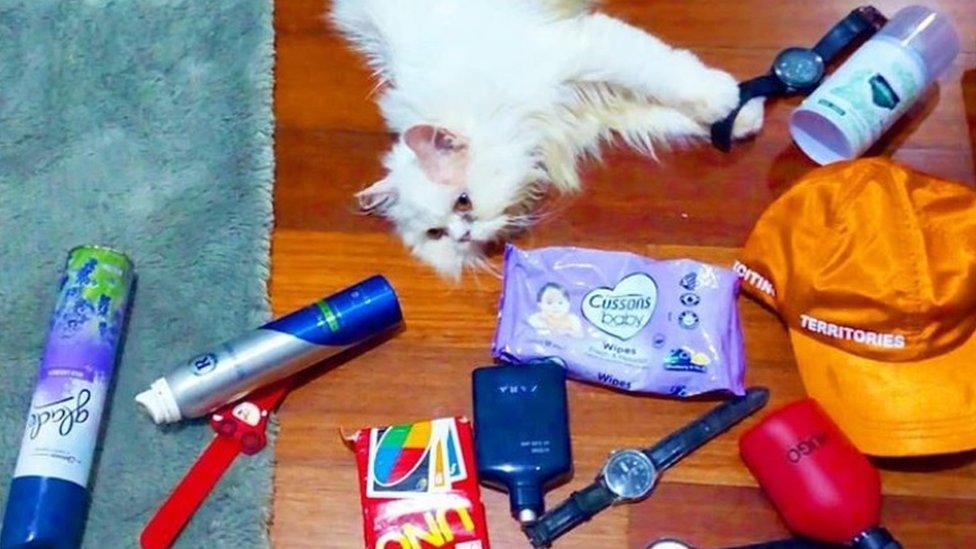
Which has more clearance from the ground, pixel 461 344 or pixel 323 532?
pixel 461 344

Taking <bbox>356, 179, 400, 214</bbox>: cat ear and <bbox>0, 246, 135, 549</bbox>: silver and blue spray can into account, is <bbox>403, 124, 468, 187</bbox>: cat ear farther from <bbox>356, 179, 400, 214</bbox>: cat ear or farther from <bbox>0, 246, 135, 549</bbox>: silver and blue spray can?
<bbox>0, 246, 135, 549</bbox>: silver and blue spray can

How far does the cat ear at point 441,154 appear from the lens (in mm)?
1176

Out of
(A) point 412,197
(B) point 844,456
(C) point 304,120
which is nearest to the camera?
(B) point 844,456

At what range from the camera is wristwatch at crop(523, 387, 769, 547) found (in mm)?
1145

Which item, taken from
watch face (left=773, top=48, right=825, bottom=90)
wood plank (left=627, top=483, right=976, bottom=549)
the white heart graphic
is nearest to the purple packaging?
the white heart graphic

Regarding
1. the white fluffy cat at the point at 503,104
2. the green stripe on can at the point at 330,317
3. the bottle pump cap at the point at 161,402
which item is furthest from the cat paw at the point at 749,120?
the bottle pump cap at the point at 161,402

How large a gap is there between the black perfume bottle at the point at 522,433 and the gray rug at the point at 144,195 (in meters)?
0.22

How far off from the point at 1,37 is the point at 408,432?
676 mm

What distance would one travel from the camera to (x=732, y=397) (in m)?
1.19

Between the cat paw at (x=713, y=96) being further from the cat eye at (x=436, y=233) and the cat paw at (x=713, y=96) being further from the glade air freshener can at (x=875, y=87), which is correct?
the cat eye at (x=436, y=233)

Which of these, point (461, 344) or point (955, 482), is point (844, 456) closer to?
point (955, 482)

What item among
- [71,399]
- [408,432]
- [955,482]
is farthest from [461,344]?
[955,482]

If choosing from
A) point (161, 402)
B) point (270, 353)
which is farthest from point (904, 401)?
point (161, 402)

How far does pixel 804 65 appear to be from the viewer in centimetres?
130
